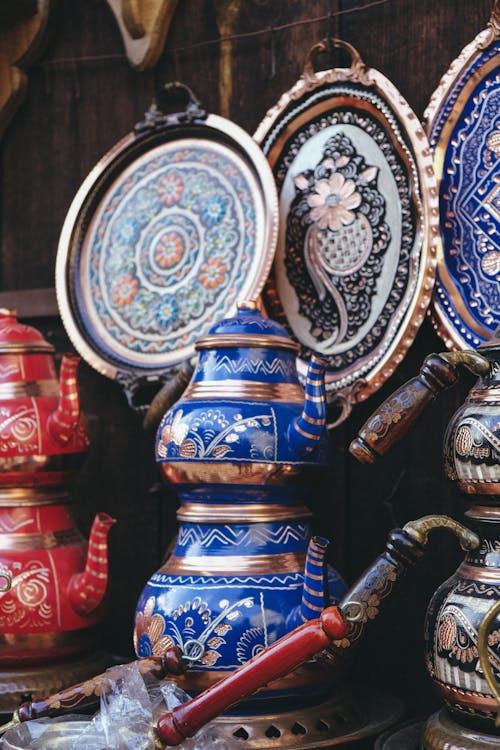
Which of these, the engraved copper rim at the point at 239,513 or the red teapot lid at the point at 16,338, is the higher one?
the red teapot lid at the point at 16,338

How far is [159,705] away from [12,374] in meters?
0.62

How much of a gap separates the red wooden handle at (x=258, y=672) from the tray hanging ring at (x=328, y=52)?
0.89 m

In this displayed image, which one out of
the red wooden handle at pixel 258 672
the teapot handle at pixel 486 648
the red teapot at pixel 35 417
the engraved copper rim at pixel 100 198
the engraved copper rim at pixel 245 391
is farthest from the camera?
the engraved copper rim at pixel 100 198

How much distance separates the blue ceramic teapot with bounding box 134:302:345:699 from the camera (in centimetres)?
130

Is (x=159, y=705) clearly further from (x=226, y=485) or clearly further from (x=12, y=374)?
(x=12, y=374)

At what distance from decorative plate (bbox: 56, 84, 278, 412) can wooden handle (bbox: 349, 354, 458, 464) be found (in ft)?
1.66

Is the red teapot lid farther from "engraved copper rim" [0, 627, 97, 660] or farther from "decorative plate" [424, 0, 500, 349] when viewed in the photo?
"decorative plate" [424, 0, 500, 349]

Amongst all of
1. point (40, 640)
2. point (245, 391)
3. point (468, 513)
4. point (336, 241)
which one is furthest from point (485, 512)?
point (40, 640)

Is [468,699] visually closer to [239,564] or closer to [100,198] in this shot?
[239,564]

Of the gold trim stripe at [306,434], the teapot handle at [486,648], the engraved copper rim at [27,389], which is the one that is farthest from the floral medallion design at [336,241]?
the teapot handle at [486,648]

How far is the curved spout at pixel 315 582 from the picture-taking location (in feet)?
4.15

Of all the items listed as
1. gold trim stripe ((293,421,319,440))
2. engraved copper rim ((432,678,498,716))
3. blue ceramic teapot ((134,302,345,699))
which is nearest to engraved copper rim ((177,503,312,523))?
blue ceramic teapot ((134,302,345,699))

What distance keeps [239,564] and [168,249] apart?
2.31 ft

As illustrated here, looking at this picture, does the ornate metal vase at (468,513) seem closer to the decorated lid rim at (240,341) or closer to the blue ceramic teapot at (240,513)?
the blue ceramic teapot at (240,513)
